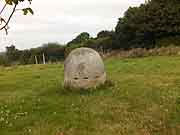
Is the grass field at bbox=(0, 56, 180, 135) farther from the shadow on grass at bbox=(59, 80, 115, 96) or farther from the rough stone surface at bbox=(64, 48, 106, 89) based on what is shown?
the rough stone surface at bbox=(64, 48, 106, 89)

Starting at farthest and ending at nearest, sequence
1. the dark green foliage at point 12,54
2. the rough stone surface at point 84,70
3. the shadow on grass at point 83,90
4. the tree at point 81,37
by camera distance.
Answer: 1. the tree at point 81,37
2. the dark green foliage at point 12,54
3. the rough stone surface at point 84,70
4. the shadow on grass at point 83,90

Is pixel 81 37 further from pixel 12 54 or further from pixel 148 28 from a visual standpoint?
pixel 148 28

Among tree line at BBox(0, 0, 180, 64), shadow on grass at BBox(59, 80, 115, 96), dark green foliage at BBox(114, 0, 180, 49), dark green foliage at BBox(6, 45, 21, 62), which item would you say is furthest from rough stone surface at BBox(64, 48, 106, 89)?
dark green foliage at BBox(6, 45, 21, 62)

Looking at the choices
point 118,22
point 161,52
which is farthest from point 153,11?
point 161,52

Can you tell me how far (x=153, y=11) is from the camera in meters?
42.9

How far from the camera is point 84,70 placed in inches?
589

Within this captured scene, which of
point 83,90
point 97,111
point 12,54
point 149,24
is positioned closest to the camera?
point 97,111

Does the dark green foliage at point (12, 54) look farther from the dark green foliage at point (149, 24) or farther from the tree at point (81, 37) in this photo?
the dark green foliage at point (149, 24)

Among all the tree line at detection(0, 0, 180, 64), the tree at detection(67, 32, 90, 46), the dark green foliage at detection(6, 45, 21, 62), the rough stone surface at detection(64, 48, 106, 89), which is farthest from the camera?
the tree at detection(67, 32, 90, 46)

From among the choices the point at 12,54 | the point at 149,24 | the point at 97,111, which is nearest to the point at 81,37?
the point at 12,54

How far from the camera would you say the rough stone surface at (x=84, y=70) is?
1478cm

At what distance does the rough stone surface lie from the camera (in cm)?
1478

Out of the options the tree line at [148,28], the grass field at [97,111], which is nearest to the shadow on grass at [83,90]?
the grass field at [97,111]

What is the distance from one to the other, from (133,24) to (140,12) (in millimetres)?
1915
